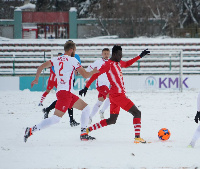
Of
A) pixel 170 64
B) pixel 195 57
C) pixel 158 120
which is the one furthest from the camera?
pixel 195 57

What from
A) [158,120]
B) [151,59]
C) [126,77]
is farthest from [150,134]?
[151,59]

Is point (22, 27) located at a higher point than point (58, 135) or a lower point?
higher

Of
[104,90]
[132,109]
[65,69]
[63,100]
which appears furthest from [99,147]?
[104,90]

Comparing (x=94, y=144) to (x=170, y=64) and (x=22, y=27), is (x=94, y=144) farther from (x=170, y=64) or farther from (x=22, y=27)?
(x=22, y=27)

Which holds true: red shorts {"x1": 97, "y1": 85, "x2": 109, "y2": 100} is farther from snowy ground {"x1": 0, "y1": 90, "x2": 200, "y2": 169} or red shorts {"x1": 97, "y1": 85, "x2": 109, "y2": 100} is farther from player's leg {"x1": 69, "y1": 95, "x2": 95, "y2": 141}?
player's leg {"x1": 69, "y1": 95, "x2": 95, "y2": 141}

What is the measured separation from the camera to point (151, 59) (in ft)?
85.8

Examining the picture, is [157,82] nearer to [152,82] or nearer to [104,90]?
[152,82]

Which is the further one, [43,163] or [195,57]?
[195,57]

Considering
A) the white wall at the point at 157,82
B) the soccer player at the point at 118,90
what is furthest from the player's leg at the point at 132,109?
the white wall at the point at 157,82

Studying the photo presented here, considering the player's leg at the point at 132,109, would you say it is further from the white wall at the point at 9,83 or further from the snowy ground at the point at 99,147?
the white wall at the point at 9,83

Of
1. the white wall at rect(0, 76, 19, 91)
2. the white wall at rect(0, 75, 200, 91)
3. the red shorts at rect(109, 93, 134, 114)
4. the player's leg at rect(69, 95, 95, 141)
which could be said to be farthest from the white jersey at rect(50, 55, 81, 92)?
the white wall at rect(0, 76, 19, 91)

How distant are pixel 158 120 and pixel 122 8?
1145 inches

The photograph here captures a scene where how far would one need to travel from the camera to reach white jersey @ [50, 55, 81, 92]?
750cm

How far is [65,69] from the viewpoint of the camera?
24.7 ft
